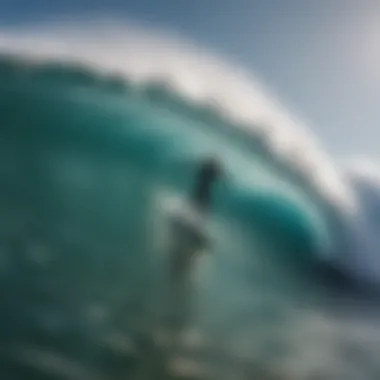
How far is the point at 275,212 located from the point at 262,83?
0.24 meters

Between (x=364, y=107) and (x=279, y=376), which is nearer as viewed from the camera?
→ (x=279, y=376)

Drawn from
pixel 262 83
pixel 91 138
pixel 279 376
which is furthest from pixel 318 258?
pixel 91 138

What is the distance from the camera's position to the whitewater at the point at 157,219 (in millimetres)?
1165

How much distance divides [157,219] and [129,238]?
6 centimetres

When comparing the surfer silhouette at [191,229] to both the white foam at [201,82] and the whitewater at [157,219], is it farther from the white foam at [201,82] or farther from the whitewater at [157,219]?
the white foam at [201,82]

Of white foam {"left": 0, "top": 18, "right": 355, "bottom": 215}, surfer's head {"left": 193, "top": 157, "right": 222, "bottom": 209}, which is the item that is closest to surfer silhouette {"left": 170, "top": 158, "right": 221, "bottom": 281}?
surfer's head {"left": 193, "top": 157, "right": 222, "bottom": 209}

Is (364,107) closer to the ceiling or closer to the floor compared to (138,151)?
closer to the ceiling

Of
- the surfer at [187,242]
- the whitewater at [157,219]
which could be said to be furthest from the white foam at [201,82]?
the surfer at [187,242]

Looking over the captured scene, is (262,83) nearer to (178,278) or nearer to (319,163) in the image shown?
(319,163)

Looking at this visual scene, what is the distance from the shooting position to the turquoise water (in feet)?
3.80

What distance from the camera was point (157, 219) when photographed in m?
1.22

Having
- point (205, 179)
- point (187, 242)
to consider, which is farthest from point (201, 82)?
point (187, 242)

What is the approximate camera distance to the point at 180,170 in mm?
1239

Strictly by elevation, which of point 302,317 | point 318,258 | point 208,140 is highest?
point 208,140
